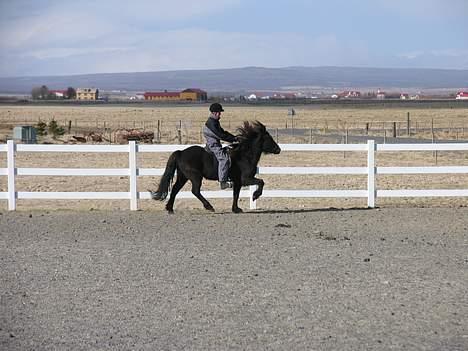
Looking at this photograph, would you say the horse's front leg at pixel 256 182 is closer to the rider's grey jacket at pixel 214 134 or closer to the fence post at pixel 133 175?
the rider's grey jacket at pixel 214 134

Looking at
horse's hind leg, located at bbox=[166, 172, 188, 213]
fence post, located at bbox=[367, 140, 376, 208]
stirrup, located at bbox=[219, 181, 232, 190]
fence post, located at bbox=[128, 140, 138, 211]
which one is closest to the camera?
stirrup, located at bbox=[219, 181, 232, 190]

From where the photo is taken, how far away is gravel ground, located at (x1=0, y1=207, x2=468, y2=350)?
6258 mm

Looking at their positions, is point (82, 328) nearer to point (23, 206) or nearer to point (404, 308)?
point (404, 308)

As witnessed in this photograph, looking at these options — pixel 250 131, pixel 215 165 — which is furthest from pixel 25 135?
pixel 215 165

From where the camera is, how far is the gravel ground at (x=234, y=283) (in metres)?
6.26

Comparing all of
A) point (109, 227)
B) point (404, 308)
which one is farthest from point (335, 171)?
point (404, 308)

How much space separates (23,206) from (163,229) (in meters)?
5.16

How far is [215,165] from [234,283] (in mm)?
5465

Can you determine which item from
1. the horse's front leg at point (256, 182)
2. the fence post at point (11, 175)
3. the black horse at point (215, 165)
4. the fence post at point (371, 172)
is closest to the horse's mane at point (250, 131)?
the black horse at point (215, 165)

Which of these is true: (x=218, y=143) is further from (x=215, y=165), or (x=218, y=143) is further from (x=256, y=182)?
(x=256, y=182)

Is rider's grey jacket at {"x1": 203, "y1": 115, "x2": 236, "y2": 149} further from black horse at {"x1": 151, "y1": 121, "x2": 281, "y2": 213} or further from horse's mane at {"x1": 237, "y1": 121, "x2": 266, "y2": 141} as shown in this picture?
horse's mane at {"x1": 237, "y1": 121, "x2": 266, "y2": 141}

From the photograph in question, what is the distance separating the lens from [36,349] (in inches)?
235

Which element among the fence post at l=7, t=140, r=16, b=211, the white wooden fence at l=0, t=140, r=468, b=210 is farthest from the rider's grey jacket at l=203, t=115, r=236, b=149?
the fence post at l=7, t=140, r=16, b=211

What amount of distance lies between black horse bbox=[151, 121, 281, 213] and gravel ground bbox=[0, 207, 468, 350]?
0.77 metres
